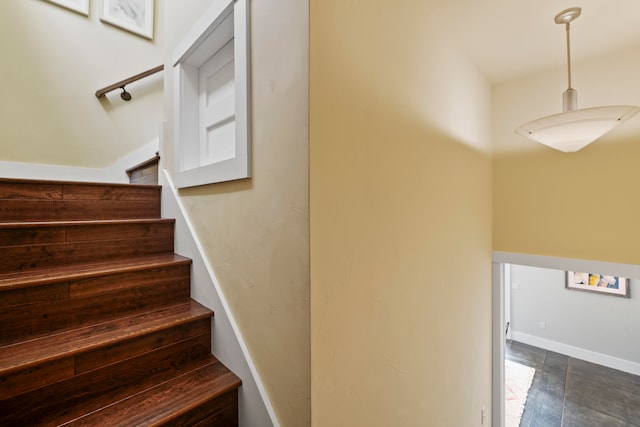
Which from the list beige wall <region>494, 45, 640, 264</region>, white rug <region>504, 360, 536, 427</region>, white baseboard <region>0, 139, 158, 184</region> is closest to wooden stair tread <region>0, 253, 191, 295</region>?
white baseboard <region>0, 139, 158, 184</region>

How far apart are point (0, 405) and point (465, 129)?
2.39 metres

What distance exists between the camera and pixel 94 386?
0.99 metres

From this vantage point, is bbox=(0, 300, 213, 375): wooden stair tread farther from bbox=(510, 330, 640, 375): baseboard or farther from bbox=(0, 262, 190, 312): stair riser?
bbox=(510, 330, 640, 375): baseboard

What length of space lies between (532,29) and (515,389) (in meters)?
4.58

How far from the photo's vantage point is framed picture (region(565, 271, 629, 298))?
4.14 meters

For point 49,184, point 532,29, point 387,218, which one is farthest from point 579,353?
point 49,184

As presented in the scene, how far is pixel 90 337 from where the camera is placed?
1037 millimetres

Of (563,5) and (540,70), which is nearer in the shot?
(563,5)

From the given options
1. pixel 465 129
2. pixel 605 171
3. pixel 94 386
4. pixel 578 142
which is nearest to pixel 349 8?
pixel 465 129

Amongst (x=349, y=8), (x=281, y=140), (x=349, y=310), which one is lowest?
(x=349, y=310)

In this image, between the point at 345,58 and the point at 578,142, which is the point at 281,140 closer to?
the point at 345,58

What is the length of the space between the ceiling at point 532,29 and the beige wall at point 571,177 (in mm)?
177

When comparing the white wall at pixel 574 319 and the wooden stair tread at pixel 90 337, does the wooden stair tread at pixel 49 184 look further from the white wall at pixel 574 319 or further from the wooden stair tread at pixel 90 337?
the white wall at pixel 574 319

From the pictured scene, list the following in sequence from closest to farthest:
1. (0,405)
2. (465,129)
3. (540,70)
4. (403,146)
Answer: (0,405)
(403,146)
(465,129)
(540,70)
